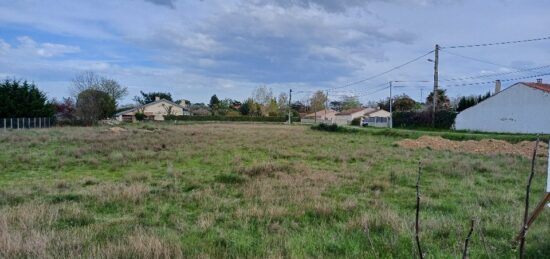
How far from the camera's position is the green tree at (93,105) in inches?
2510

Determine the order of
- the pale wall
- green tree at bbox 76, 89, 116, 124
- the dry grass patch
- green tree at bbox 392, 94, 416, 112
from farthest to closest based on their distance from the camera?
the pale wall → green tree at bbox 392, 94, 416, 112 → green tree at bbox 76, 89, 116, 124 → the dry grass patch

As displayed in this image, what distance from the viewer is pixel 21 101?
172 feet

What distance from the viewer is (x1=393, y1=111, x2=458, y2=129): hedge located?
49.9 m

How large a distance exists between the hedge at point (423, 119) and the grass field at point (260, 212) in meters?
37.6

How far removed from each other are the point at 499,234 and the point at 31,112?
58.3 meters

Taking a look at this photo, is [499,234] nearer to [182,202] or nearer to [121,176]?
[182,202]

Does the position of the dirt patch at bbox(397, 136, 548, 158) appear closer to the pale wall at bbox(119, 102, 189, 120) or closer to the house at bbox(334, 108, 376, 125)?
the house at bbox(334, 108, 376, 125)

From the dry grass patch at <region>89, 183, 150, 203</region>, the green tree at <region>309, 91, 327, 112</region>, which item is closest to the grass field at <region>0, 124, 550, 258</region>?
the dry grass patch at <region>89, 183, 150, 203</region>

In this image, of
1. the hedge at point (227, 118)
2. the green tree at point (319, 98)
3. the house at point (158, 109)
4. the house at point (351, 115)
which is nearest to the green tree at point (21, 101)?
the hedge at point (227, 118)

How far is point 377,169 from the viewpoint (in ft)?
47.3

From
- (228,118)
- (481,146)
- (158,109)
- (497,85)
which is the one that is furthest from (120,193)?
(158,109)

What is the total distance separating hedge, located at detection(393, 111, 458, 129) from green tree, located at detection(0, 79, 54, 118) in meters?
49.1

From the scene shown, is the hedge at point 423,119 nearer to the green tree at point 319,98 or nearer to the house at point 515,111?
the house at point 515,111

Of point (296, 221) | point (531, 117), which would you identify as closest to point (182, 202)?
point (296, 221)
